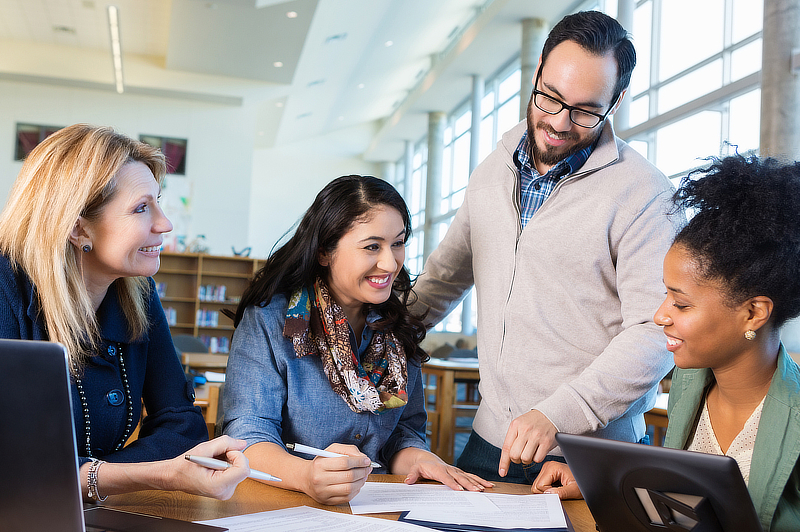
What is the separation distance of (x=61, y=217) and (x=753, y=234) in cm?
125

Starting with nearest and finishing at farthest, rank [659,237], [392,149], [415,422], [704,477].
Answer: [704,477], [659,237], [415,422], [392,149]

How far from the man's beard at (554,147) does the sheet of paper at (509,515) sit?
0.82m

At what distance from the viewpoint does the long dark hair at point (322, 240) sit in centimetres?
168

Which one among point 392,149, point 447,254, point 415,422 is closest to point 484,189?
point 447,254

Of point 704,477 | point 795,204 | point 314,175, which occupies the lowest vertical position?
point 704,477

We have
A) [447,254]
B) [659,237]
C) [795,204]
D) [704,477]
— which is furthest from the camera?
[447,254]

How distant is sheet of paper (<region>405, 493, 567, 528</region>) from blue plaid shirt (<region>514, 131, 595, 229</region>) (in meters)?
0.72

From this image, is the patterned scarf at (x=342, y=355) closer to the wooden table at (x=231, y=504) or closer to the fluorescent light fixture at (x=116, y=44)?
the wooden table at (x=231, y=504)

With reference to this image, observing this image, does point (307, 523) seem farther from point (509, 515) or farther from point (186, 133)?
point (186, 133)

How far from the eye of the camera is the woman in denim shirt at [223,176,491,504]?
5.05 ft

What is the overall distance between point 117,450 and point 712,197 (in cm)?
126

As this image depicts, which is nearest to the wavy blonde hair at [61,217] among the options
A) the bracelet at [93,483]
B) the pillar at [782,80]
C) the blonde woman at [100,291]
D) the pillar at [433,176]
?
the blonde woman at [100,291]

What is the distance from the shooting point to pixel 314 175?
712 inches

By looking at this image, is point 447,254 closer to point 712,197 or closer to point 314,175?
point 712,197
